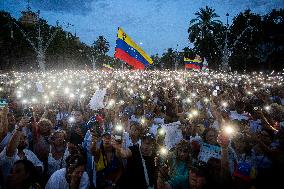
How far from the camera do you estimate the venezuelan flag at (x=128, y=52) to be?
16.5 m

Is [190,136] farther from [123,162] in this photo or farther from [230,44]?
[230,44]

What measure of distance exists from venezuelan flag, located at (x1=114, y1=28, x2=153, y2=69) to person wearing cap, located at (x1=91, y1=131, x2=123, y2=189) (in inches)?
436

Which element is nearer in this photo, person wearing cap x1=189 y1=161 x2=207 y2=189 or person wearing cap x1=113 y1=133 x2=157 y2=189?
person wearing cap x1=189 y1=161 x2=207 y2=189

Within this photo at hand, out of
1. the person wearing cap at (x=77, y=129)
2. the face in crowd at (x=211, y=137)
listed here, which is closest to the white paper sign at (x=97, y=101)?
the person wearing cap at (x=77, y=129)

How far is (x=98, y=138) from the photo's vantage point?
→ 221 inches

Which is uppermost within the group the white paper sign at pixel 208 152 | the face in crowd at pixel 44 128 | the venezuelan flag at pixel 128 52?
the venezuelan flag at pixel 128 52

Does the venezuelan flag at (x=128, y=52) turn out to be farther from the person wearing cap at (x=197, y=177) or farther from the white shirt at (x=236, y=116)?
the person wearing cap at (x=197, y=177)

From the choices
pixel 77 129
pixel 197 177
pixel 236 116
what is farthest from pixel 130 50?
pixel 197 177

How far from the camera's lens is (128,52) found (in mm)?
17938

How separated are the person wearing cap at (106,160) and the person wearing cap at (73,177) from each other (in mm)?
570

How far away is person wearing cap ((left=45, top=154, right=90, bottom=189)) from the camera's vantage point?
15.2 ft

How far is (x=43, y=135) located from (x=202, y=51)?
207 feet

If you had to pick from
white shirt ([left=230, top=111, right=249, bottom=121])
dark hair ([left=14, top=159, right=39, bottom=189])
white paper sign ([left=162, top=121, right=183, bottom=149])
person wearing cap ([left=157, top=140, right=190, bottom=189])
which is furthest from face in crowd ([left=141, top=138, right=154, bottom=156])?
white shirt ([left=230, top=111, right=249, bottom=121])

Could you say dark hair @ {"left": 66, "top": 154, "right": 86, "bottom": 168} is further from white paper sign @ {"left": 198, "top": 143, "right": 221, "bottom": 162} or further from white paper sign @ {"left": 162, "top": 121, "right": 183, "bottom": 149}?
white paper sign @ {"left": 162, "top": 121, "right": 183, "bottom": 149}
